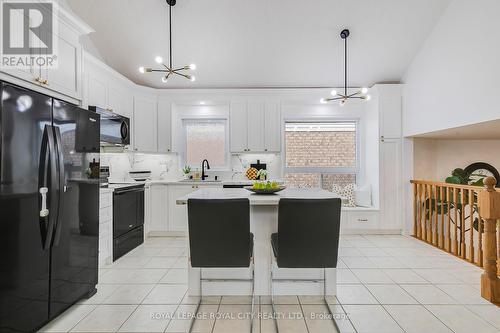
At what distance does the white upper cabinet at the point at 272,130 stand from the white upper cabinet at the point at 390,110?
1767 mm

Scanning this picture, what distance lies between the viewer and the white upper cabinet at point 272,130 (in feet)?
16.5

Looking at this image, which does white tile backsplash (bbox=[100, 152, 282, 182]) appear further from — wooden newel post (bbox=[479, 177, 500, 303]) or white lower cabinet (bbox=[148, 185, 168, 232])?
wooden newel post (bbox=[479, 177, 500, 303])

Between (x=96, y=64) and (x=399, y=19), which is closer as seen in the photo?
(x=96, y=64)

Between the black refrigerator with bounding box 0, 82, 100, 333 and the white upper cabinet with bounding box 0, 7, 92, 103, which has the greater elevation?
the white upper cabinet with bounding box 0, 7, 92, 103

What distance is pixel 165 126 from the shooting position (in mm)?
4969

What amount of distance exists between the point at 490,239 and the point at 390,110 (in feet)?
8.67

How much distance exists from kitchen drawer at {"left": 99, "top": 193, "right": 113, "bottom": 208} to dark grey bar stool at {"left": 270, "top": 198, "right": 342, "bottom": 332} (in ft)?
7.59

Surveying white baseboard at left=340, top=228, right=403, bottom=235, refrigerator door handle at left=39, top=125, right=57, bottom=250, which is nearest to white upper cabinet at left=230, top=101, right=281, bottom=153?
white baseboard at left=340, top=228, right=403, bottom=235

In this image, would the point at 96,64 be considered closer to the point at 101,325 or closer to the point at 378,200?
the point at 101,325

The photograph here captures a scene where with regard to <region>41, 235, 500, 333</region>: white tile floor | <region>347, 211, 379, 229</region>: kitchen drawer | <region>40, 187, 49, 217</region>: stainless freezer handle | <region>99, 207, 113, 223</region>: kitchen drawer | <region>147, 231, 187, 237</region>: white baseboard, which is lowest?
<region>41, 235, 500, 333</region>: white tile floor

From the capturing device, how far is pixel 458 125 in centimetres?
345

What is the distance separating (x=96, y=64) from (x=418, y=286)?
4601mm

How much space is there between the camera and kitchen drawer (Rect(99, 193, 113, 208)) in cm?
322

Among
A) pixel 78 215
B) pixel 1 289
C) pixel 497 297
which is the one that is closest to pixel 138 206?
pixel 78 215
